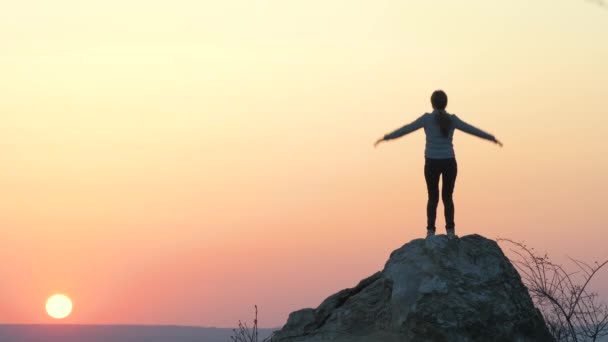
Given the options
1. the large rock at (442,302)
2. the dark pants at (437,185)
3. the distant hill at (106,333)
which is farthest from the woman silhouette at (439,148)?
the distant hill at (106,333)

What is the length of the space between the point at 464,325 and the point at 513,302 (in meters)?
1.02

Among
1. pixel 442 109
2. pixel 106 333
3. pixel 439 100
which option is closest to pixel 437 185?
pixel 442 109

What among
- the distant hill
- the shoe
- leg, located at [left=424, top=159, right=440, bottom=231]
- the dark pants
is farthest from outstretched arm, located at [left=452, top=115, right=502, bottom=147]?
the distant hill

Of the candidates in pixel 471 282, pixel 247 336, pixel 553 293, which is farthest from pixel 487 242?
pixel 247 336

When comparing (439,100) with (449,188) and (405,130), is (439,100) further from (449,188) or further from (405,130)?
(449,188)

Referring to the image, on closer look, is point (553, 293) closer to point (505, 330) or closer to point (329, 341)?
point (505, 330)

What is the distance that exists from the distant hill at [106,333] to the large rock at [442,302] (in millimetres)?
146025

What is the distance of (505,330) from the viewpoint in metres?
17.6

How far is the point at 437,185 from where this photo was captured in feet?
60.3

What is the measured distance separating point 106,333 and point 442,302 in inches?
6456

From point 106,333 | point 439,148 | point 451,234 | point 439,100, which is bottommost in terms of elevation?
point 451,234

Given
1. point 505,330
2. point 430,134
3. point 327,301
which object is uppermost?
point 430,134

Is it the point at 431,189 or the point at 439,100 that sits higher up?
the point at 439,100

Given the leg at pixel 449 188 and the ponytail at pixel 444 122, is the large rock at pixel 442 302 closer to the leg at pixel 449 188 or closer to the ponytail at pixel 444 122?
the leg at pixel 449 188
